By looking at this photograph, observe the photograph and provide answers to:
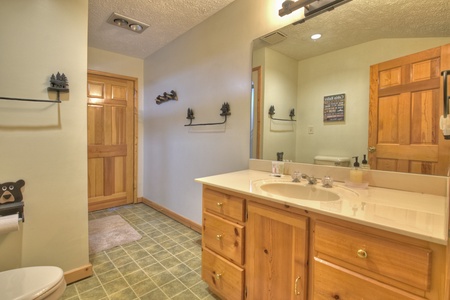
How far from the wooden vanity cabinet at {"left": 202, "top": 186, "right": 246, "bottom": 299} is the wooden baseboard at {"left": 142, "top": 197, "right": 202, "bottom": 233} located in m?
1.10

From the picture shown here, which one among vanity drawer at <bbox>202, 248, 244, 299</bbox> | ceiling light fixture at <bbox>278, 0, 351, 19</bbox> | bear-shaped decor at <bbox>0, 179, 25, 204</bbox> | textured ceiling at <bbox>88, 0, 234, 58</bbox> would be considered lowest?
vanity drawer at <bbox>202, 248, 244, 299</bbox>

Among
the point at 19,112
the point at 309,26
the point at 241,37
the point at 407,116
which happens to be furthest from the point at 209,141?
the point at 407,116

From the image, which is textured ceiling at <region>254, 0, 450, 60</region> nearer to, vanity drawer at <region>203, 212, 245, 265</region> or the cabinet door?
the cabinet door

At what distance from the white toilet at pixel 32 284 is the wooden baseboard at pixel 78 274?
1.88 ft

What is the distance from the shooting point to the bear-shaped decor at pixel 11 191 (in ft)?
4.75

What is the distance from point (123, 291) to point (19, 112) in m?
1.49

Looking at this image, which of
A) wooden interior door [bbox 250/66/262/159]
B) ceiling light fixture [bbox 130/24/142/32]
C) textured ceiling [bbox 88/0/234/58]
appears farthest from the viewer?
ceiling light fixture [bbox 130/24/142/32]

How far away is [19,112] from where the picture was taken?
4.97 feet

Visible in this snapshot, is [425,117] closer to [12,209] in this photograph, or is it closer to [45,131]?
[45,131]

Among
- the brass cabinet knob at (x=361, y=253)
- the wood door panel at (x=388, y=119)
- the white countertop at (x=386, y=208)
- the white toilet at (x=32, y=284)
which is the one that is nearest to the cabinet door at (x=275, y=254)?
the white countertop at (x=386, y=208)

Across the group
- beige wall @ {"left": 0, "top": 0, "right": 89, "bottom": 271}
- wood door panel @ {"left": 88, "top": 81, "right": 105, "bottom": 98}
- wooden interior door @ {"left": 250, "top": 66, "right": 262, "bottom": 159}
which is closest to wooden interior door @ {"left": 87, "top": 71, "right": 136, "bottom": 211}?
wood door panel @ {"left": 88, "top": 81, "right": 105, "bottom": 98}

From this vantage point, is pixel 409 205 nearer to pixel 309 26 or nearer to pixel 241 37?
pixel 309 26

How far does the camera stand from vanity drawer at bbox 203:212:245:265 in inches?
51.9

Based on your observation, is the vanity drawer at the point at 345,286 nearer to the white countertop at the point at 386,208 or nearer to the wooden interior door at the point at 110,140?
the white countertop at the point at 386,208
